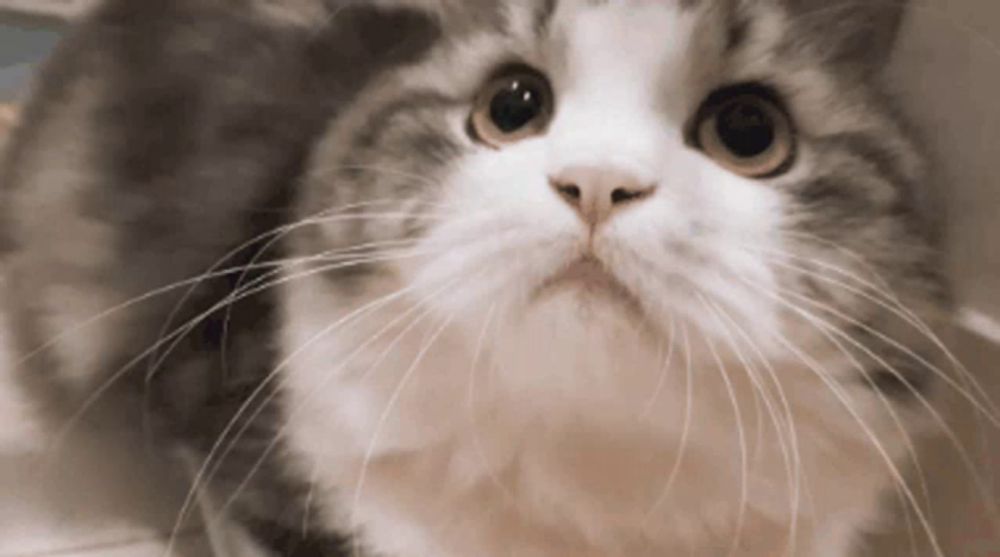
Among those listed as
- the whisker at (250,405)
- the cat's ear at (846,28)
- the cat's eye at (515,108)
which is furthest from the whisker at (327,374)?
the cat's ear at (846,28)

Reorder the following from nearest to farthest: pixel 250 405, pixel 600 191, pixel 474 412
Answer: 1. pixel 600 191
2. pixel 474 412
3. pixel 250 405

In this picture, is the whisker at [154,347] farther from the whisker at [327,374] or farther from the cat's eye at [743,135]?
the cat's eye at [743,135]

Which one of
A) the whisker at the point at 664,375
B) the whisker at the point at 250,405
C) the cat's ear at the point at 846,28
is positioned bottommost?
the whisker at the point at 664,375

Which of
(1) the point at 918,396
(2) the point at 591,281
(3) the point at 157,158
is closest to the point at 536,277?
(2) the point at 591,281

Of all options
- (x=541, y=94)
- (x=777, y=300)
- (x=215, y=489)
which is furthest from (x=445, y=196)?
(x=215, y=489)

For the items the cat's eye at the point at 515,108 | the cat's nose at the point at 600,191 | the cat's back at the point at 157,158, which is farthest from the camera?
the cat's back at the point at 157,158

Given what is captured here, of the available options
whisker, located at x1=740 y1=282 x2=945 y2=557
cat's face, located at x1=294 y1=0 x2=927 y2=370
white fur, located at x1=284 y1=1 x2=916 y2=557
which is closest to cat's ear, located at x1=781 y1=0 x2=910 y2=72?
cat's face, located at x1=294 y1=0 x2=927 y2=370

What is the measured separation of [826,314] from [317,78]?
1.47ft

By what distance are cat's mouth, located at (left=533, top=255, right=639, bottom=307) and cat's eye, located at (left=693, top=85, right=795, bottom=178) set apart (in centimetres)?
13

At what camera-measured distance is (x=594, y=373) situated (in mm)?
622

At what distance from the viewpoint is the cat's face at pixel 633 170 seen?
0.59 m

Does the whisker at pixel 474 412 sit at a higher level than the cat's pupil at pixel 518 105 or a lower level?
lower

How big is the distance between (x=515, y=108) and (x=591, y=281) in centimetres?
15

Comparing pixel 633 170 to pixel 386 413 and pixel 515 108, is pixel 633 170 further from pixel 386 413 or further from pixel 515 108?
pixel 386 413
